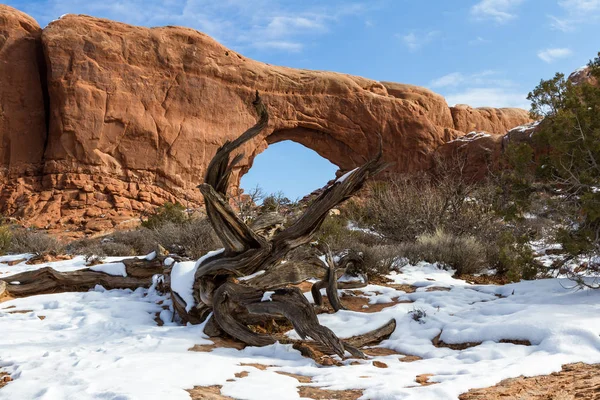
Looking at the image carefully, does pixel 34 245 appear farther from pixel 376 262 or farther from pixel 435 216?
pixel 435 216

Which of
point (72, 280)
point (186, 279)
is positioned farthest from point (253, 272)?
point (72, 280)

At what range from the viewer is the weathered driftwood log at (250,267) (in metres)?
4.62

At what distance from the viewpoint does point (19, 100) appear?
Result: 843 inches

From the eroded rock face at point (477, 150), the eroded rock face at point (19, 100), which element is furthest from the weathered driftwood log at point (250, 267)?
the eroded rock face at point (477, 150)

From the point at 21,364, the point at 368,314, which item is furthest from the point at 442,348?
the point at 21,364

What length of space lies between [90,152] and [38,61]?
5091 mm

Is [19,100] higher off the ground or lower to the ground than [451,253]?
higher

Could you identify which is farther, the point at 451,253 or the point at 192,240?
the point at 192,240

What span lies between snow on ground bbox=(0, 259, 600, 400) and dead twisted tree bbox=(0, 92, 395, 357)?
0.29 meters

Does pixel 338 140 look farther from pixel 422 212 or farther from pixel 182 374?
pixel 182 374

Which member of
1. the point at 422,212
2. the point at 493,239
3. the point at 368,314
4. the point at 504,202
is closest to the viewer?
the point at 368,314

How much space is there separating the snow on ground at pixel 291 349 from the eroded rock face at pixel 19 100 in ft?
57.1

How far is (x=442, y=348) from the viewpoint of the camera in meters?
4.32

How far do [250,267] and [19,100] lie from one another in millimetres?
20797
